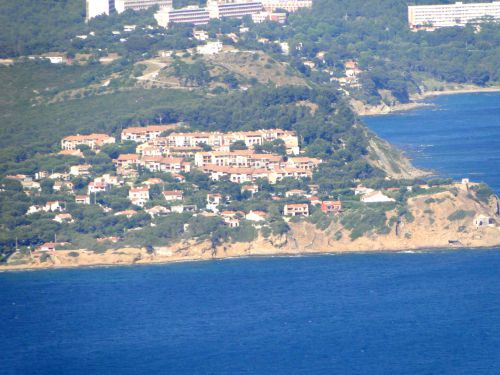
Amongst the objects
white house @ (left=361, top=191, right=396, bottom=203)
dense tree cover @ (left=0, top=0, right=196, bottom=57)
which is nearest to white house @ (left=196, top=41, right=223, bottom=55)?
dense tree cover @ (left=0, top=0, right=196, bottom=57)

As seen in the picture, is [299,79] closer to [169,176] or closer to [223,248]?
[169,176]

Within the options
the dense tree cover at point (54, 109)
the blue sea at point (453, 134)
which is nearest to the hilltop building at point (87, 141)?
the dense tree cover at point (54, 109)

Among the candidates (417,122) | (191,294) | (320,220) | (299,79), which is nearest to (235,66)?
(299,79)

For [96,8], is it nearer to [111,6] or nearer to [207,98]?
[111,6]

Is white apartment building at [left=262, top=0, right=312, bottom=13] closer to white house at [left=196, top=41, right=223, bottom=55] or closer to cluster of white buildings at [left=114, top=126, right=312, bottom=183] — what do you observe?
white house at [left=196, top=41, right=223, bottom=55]

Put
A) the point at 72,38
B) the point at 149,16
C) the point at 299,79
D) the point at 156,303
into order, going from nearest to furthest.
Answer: the point at 156,303
the point at 299,79
the point at 72,38
the point at 149,16

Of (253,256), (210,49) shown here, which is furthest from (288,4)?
(253,256)

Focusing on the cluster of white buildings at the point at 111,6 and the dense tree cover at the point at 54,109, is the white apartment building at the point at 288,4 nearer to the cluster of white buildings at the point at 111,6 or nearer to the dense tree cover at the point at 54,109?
the cluster of white buildings at the point at 111,6
